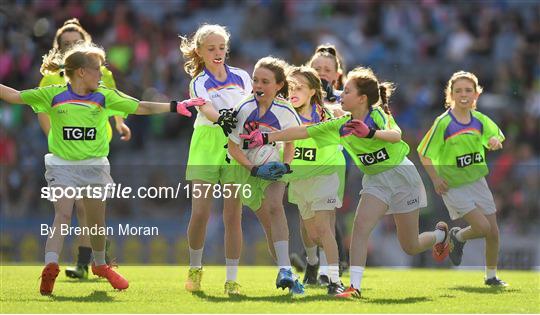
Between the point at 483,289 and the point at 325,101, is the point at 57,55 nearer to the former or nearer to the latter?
the point at 325,101

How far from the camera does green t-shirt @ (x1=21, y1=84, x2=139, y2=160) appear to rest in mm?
10156

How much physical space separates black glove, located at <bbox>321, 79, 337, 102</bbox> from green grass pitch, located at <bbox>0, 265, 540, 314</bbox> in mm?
1803

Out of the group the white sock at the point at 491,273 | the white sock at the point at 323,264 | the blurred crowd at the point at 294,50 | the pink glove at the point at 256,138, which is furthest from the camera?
the blurred crowd at the point at 294,50

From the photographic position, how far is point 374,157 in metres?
10.2

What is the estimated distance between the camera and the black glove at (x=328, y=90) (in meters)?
11.8

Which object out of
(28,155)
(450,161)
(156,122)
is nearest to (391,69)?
(156,122)

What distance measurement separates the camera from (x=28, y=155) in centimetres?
1961

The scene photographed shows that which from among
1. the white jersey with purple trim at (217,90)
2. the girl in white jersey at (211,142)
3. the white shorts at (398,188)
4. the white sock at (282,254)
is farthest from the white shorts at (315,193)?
the white jersey with purple trim at (217,90)

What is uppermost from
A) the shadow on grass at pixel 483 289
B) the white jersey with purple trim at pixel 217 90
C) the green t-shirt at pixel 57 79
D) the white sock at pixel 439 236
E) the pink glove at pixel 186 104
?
the green t-shirt at pixel 57 79

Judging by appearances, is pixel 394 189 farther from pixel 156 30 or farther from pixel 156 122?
pixel 156 30

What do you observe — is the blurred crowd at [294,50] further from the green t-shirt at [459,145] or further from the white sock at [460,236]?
the green t-shirt at [459,145]

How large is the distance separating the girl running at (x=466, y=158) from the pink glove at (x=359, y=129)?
6.51 feet

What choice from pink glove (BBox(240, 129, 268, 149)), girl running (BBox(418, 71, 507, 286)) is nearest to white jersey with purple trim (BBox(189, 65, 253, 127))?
pink glove (BBox(240, 129, 268, 149))

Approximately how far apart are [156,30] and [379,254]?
25.0 ft
